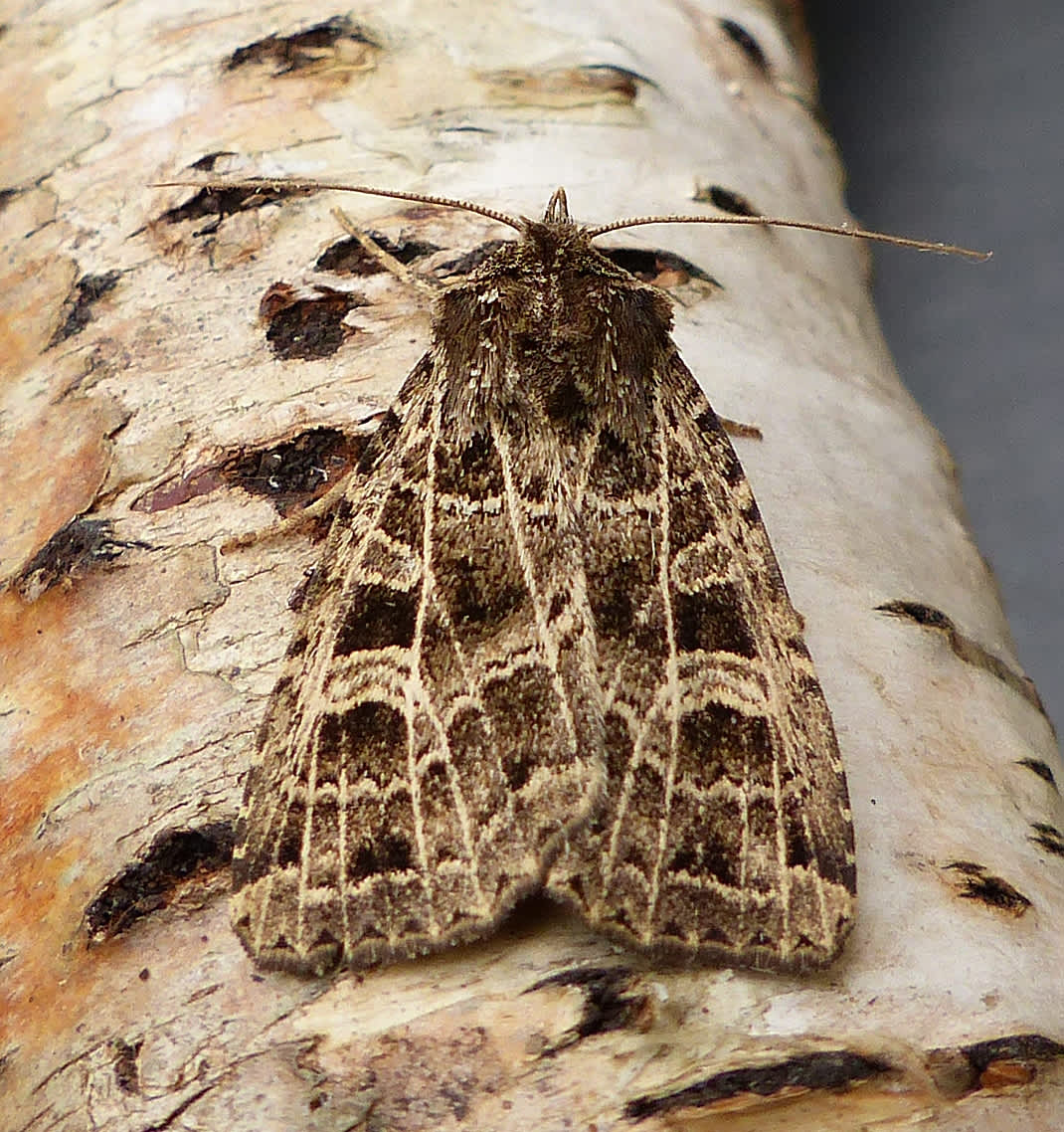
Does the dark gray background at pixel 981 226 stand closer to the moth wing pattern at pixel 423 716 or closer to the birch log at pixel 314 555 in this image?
the birch log at pixel 314 555

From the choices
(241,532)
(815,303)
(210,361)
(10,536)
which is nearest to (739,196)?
(815,303)

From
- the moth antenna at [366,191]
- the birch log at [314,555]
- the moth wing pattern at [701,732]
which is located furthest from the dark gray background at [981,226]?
the moth antenna at [366,191]

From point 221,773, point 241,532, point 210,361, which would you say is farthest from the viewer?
point 210,361

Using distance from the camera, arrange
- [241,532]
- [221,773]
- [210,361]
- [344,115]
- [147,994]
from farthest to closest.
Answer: [344,115] < [210,361] < [241,532] < [221,773] < [147,994]

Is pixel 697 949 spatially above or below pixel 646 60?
below

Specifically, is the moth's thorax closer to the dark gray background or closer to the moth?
the moth

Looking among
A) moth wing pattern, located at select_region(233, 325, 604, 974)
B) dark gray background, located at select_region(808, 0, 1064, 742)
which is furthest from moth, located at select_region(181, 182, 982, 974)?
dark gray background, located at select_region(808, 0, 1064, 742)

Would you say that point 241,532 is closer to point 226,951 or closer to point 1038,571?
point 226,951
